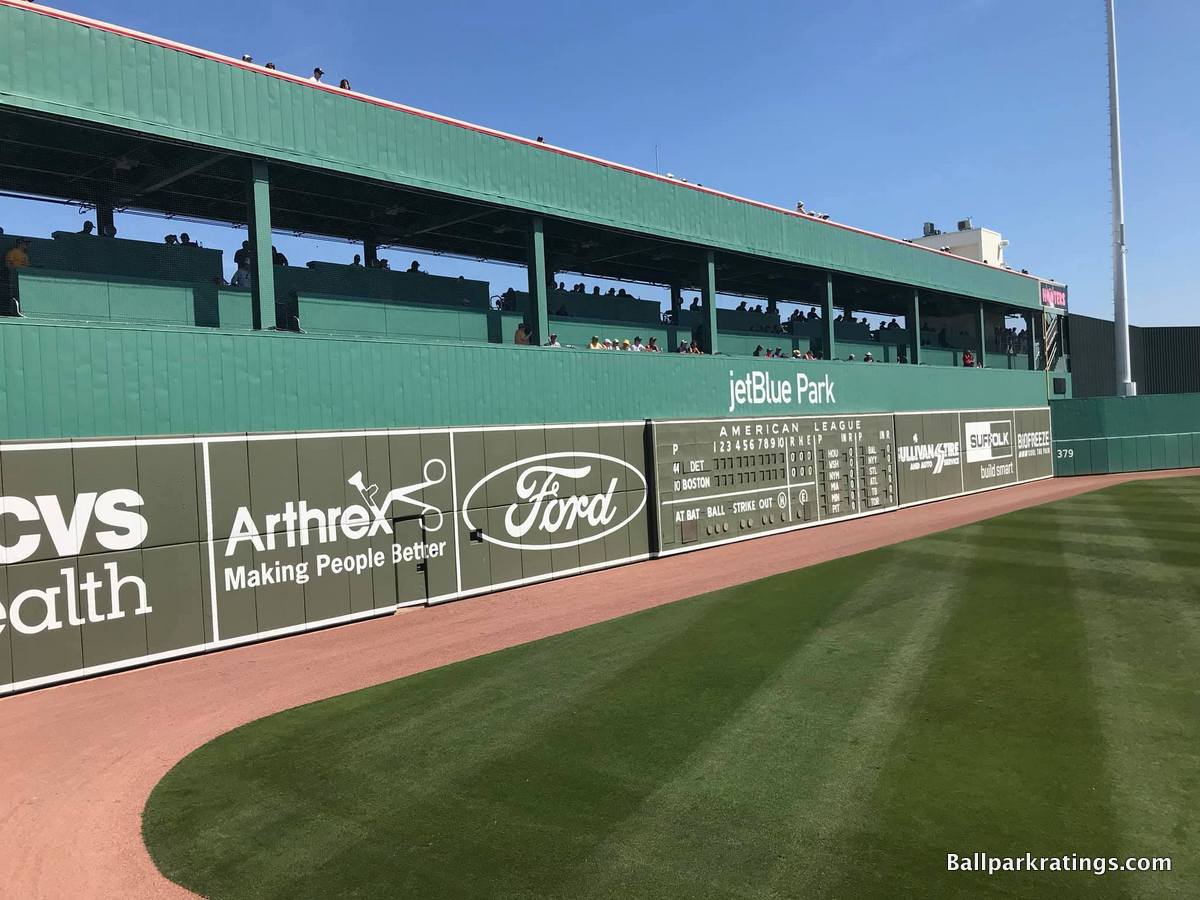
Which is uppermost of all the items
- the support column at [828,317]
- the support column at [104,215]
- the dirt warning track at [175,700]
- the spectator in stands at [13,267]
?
the support column at [104,215]

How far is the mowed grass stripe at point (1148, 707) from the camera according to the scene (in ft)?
19.9

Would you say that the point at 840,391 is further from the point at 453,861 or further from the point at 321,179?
the point at 453,861

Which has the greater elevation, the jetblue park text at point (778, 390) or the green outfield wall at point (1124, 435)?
the jetblue park text at point (778, 390)

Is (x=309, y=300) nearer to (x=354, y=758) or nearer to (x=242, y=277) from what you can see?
(x=242, y=277)

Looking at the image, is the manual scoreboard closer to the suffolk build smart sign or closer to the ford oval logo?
the ford oval logo

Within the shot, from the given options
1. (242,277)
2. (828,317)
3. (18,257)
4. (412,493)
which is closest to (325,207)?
(242,277)

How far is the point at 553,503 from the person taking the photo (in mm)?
18953

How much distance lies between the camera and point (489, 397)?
18547mm

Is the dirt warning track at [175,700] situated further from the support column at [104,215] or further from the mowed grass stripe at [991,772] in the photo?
the support column at [104,215]

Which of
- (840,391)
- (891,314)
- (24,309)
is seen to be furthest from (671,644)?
(891,314)

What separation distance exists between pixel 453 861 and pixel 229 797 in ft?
9.81

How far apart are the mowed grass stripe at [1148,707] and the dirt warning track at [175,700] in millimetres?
7034

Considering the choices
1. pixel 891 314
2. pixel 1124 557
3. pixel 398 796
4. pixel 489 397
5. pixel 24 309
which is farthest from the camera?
pixel 891 314

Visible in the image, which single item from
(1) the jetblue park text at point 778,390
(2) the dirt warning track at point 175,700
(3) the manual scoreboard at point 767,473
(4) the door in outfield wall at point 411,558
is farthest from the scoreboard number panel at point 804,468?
(4) the door in outfield wall at point 411,558
